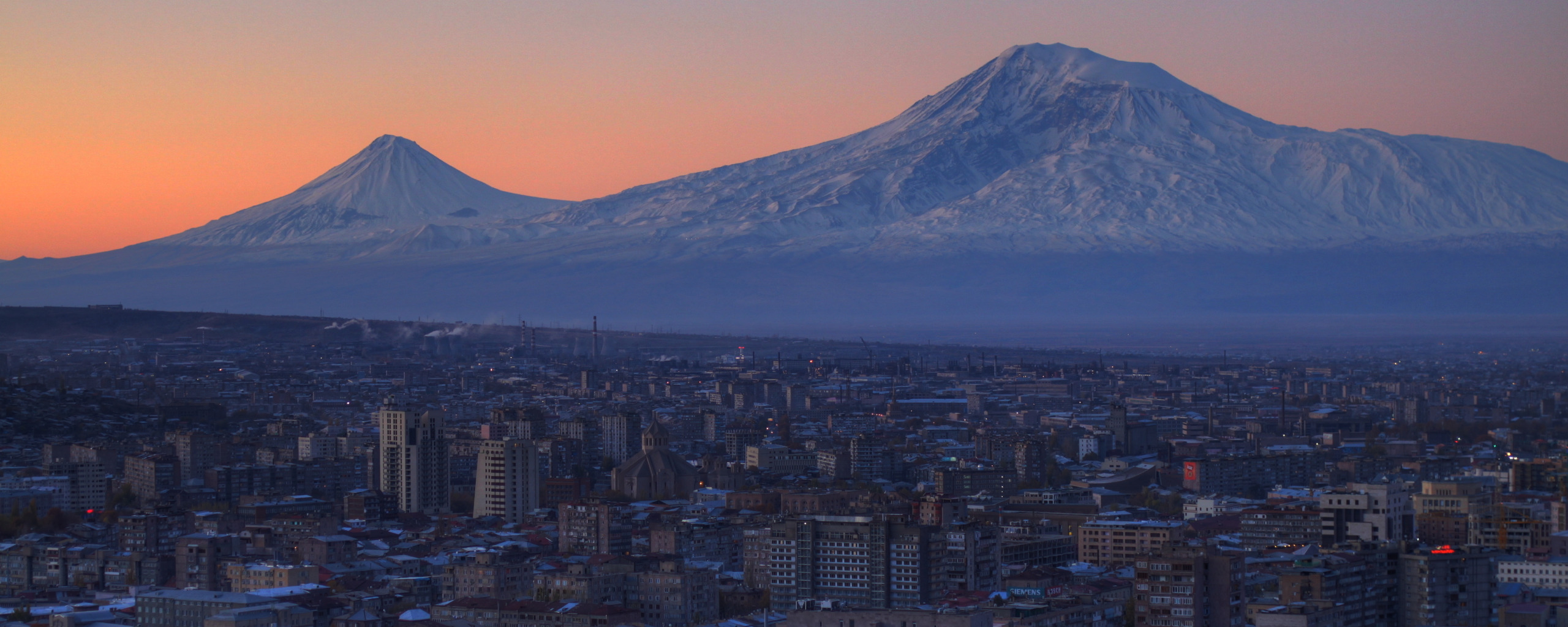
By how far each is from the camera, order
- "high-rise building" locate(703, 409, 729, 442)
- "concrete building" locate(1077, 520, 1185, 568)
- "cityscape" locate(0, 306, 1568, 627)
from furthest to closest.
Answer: "high-rise building" locate(703, 409, 729, 442), "concrete building" locate(1077, 520, 1185, 568), "cityscape" locate(0, 306, 1568, 627)

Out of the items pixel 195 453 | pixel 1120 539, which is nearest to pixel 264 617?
pixel 1120 539

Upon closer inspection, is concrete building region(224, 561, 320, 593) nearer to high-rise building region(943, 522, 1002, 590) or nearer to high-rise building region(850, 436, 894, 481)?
high-rise building region(943, 522, 1002, 590)

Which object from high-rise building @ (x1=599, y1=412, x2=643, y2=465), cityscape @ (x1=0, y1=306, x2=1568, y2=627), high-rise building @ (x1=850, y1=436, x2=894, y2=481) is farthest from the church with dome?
high-rise building @ (x1=599, y1=412, x2=643, y2=465)

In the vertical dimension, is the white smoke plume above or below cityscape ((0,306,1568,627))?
above

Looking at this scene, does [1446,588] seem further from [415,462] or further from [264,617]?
[415,462]

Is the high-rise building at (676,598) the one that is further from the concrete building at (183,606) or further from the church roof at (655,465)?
the church roof at (655,465)

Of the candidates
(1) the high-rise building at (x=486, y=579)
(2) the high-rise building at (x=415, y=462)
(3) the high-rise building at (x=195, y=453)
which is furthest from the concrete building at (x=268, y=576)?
(3) the high-rise building at (x=195, y=453)
